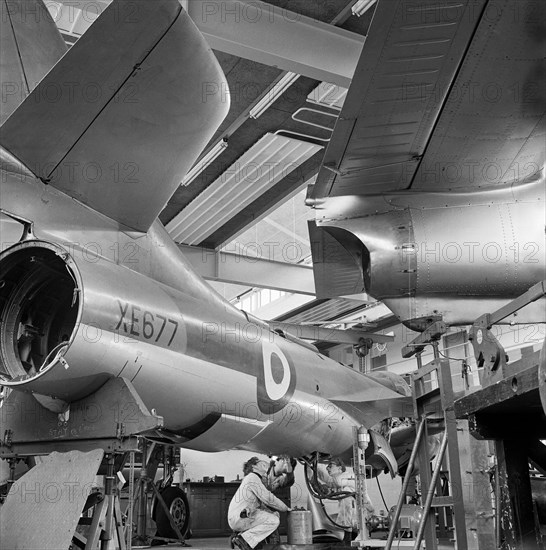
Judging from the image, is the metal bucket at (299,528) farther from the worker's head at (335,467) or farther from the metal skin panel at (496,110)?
the metal skin panel at (496,110)

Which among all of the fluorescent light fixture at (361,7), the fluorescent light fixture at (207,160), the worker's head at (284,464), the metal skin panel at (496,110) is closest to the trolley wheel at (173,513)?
the worker's head at (284,464)

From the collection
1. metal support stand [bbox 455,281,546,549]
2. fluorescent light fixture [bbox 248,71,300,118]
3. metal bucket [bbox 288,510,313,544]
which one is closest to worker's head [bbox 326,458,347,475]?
metal bucket [bbox 288,510,313,544]

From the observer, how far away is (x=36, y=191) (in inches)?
188

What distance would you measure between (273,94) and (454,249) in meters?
4.05

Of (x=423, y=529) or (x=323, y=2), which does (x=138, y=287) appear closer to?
(x=423, y=529)

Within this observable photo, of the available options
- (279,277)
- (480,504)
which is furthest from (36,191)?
(279,277)

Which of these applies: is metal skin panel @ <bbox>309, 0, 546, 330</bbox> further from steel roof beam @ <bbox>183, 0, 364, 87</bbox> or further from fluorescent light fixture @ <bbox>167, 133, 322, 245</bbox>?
fluorescent light fixture @ <bbox>167, 133, 322, 245</bbox>

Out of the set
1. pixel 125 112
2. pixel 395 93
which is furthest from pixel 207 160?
pixel 125 112

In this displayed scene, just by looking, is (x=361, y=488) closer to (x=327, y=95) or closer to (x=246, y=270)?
(x=327, y=95)

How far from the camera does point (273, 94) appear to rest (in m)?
8.88

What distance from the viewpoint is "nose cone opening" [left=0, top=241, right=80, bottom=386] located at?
475cm

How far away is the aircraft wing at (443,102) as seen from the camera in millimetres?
4449

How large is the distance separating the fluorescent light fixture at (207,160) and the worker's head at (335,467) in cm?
465

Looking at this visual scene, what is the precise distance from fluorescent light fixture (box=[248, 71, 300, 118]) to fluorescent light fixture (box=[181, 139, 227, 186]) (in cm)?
84
